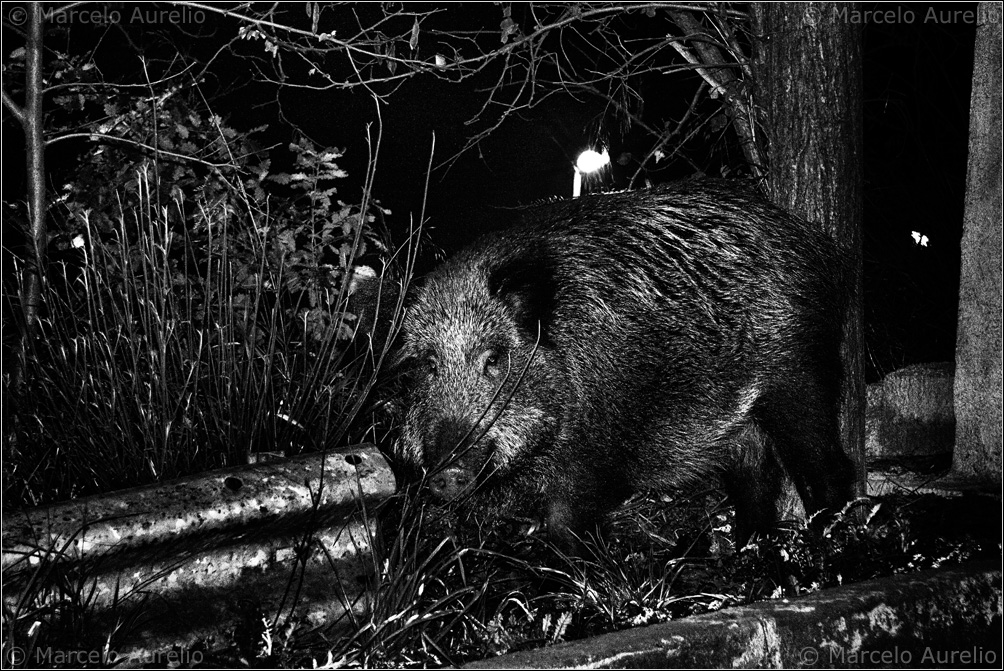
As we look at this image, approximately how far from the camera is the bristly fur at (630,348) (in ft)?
10.4

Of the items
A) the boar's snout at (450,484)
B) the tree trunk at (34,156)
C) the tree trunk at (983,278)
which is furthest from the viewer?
the tree trunk at (983,278)

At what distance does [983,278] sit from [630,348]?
149 centimetres

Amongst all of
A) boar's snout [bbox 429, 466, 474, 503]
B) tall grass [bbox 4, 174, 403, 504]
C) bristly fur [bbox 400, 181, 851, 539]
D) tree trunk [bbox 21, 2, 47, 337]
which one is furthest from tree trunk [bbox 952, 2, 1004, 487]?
tree trunk [bbox 21, 2, 47, 337]

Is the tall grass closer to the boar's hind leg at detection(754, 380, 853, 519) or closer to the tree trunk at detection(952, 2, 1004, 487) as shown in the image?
the boar's hind leg at detection(754, 380, 853, 519)

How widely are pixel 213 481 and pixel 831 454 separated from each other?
2161 millimetres

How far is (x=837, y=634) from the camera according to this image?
2.37 meters

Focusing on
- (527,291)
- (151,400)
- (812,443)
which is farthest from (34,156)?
(812,443)

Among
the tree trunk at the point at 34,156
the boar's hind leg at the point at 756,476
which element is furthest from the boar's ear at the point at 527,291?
the tree trunk at the point at 34,156

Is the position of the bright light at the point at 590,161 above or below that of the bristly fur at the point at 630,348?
above

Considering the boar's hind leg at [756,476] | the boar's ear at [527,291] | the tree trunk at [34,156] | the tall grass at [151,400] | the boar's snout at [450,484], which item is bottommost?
the boar's hind leg at [756,476]

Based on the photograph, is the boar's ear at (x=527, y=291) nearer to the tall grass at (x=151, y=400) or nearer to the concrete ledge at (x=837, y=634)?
the tall grass at (x=151, y=400)

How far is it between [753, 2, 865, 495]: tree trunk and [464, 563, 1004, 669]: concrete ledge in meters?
0.90

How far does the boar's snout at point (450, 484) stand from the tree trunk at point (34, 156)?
1300 mm

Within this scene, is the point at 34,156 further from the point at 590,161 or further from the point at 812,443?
the point at 812,443
